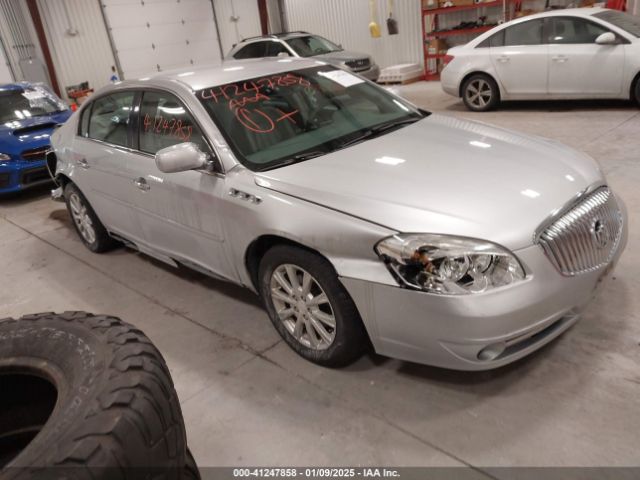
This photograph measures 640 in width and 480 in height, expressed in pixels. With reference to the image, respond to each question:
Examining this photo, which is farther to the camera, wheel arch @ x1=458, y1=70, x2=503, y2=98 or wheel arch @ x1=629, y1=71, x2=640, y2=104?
wheel arch @ x1=458, y1=70, x2=503, y2=98

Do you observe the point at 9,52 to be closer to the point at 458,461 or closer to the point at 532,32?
the point at 532,32

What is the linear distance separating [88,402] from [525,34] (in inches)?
301

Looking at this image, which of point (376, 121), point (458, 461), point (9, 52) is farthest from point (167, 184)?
point (9, 52)

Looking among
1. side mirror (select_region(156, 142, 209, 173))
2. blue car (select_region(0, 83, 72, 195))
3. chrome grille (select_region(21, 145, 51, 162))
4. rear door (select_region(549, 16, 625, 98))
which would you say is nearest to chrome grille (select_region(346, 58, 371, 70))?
rear door (select_region(549, 16, 625, 98))

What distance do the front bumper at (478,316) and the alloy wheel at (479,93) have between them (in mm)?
6299

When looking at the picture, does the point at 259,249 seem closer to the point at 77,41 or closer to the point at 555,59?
the point at 555,59

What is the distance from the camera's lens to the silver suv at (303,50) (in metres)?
10.8

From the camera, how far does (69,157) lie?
13.9 feet

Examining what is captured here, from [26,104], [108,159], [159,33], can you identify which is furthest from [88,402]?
[159,33]

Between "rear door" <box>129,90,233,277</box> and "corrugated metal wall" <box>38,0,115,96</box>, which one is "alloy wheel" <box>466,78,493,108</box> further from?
"corrugated metal wall" <box>38,0,115,96</box>

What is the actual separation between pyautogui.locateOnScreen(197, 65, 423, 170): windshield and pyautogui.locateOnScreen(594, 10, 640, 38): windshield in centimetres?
497

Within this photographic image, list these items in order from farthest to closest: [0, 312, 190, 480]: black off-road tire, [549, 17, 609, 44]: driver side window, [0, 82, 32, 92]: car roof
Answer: [0, 82, 32, 92]: car roof
[549, 17, 609, 44]: driver side window
[0, 312, 190, 480]: black off-road tire

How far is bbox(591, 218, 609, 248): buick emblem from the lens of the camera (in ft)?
7.44

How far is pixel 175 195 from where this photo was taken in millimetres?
3027
